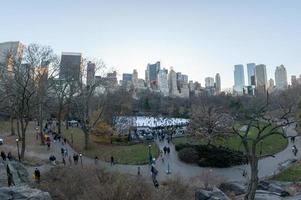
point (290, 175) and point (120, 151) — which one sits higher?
point (120, 151)

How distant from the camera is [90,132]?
182ft

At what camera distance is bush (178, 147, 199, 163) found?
39875 mm

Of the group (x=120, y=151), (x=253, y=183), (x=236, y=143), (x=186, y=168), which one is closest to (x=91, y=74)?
(x=120, y=151)

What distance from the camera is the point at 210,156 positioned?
39406 mm

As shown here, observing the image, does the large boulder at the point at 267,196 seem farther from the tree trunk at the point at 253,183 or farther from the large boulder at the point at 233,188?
the tree trunk at the point at 253,183

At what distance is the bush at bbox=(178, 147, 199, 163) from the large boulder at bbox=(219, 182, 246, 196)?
369 inches

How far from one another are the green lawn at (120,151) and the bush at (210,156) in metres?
4.25

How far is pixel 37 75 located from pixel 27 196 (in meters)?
39.1

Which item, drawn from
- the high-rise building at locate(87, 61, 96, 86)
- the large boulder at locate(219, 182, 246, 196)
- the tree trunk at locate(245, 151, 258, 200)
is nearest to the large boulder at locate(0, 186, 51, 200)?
the tree trunk at locate(245, 151, 258, 200)

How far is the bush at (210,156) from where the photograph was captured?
39.1 m

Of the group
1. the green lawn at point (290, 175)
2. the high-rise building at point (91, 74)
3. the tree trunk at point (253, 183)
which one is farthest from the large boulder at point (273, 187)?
the high-rise building at point (91, 74)

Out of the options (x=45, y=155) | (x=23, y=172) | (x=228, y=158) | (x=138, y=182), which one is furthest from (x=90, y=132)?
(x=138, y=182)

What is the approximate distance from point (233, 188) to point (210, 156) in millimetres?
9581

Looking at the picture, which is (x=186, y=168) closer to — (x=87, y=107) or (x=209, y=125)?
(x=209, y=125)
